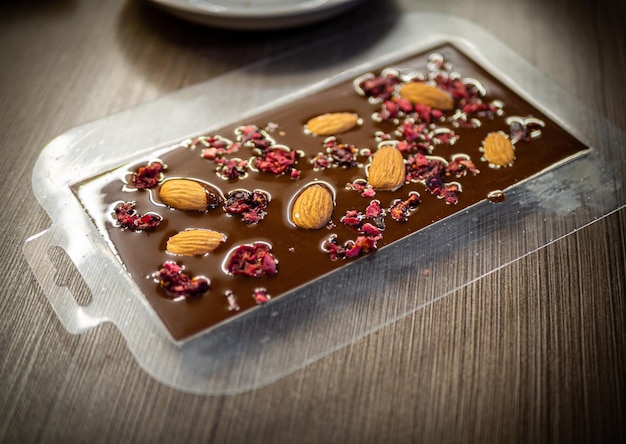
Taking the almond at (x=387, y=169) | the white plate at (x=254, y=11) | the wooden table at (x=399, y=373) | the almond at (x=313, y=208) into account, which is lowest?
the wooden table at (x=399, y=373)

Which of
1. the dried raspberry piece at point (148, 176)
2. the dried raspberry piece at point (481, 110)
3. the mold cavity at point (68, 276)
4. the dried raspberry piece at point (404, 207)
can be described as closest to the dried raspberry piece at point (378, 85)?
the dried raspberry piece at point (481, 110)

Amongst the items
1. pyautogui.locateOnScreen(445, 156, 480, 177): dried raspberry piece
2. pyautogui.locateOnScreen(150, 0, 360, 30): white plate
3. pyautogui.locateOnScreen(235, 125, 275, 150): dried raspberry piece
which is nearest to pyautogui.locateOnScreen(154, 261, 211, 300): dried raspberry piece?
pyautogui.locateOnScreen(235, 125, 275, 150): dried raspberry piece

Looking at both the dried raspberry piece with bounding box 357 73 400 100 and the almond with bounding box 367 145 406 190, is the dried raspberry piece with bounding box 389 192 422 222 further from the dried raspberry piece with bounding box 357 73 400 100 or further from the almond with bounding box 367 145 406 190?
the dried raspberry piece with bounding box 357 73 400 100

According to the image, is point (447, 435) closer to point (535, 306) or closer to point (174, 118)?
point (535, 306)

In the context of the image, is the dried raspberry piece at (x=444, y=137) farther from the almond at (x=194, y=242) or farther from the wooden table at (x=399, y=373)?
the almond at (x=194, y=242)

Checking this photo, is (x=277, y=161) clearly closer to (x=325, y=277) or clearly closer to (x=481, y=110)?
(x=325, y=277)

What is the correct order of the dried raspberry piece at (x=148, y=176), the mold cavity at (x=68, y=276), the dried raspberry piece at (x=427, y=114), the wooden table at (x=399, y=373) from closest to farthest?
the wooden table at (x=399, y=373) < the mold cavity at (x=68, y=276) < the dried raspberry piece at (x=148, y=176) < the dried raspberry piece at (x=427, y=114)

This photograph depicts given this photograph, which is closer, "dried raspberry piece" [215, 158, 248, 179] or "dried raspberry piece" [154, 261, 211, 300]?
"dried raspberry piece" [154, 261, 211, 300]

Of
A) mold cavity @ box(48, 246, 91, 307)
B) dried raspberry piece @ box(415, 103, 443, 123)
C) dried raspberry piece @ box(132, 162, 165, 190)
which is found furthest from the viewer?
dried raspberry piece @ box(415, 103, 443, 123)
